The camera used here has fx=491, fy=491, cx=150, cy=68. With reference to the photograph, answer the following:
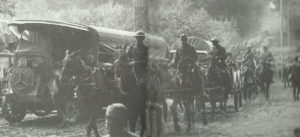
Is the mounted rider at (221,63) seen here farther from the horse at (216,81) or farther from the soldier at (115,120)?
the soldier at (115,120)

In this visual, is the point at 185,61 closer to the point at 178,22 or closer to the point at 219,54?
the point at 178,22

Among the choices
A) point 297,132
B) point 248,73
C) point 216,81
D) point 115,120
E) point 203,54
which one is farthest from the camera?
point 248,73

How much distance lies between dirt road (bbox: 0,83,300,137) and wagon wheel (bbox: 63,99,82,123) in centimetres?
A: 24

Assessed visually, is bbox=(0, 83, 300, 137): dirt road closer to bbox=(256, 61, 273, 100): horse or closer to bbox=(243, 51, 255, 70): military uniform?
bbox=(256, 61, 273, 100): horse

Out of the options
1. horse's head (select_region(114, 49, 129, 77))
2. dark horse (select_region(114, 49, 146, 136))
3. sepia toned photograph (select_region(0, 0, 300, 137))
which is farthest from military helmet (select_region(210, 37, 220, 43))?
dark horse (select_region(114, 49, 146, 136))

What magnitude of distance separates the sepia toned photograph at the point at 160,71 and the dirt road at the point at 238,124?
2 centimetres

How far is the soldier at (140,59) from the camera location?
7027 millimetres

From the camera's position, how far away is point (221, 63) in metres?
10.5

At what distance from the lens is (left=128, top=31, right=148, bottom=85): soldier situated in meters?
7.03

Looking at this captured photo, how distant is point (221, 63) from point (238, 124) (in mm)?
2010

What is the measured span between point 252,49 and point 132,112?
10.1 feet

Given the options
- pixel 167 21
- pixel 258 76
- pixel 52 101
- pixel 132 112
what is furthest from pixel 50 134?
pixel 258 76

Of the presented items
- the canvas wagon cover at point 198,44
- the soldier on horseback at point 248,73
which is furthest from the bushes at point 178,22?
the soldier on horseback at point 248,73

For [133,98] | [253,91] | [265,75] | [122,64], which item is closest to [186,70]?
[122,64]
